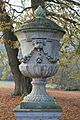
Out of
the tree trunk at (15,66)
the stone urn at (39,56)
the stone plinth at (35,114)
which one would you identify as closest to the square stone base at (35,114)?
the stone plinth at (35,114)

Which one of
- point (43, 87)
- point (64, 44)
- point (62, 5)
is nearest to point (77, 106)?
point (64, 44)

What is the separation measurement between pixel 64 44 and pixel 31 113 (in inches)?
372

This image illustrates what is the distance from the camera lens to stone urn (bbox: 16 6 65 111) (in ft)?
29.5

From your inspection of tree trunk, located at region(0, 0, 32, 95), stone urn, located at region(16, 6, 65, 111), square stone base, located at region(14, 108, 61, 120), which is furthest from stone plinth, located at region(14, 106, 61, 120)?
tree trunk, located at region(0, 0, 32, 95)

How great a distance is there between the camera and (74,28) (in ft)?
59.8

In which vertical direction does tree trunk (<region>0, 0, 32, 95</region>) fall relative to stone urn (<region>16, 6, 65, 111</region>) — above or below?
below

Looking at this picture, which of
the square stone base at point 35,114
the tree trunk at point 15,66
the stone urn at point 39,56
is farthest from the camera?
the tree trunk at point 15,66

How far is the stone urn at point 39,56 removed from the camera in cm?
898

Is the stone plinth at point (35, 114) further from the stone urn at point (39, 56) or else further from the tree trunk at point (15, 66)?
the tree trunk at point (15, 66)

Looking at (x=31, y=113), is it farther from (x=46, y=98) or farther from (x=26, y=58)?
(x=26, y=58)

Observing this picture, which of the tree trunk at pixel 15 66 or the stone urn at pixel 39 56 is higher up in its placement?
the stone urn at pixel 39 56

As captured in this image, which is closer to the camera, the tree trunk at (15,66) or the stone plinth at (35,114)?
the stone plinth at (35,114)

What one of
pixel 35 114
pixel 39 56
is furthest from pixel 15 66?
pixel 35 114

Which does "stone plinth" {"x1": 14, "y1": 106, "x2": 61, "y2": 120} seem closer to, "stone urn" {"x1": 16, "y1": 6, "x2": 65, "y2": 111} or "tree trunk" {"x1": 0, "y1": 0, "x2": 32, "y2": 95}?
"stone urn" {"x1": 16, "y1": 6, "x2": 65, "y2": 111}
